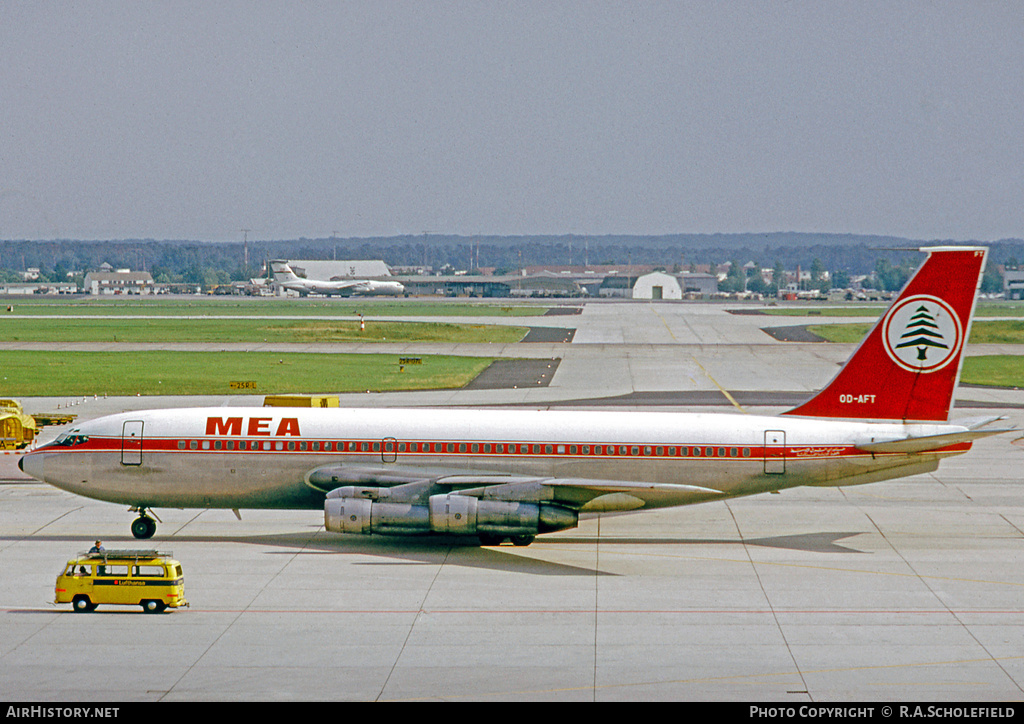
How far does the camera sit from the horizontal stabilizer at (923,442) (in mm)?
32375

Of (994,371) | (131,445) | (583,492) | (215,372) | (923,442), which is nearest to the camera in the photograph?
(583,492)

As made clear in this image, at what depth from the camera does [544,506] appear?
3291 cm

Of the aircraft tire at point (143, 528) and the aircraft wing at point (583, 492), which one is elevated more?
the aircraft wing at point (583, 492)

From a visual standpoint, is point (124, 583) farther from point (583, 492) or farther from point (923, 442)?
point (923, 442)

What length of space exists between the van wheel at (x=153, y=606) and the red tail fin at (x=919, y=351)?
66.9 feet

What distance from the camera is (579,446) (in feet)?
113

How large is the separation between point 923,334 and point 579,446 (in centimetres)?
1120

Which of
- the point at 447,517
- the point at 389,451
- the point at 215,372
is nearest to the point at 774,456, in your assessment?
the point at 447,517

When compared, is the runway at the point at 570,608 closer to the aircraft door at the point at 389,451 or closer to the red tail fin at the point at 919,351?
the aircraft door at the point at 389,451

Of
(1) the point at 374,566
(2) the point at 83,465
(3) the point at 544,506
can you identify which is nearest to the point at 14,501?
(2) the point at 83,465

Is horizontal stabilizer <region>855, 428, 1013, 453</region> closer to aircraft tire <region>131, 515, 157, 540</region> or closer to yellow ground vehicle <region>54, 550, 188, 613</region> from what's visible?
yellow ground vehicle <region>54, 550, 188, 613</region>

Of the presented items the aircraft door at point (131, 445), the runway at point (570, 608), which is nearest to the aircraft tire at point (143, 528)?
the runway at point (570, 608)

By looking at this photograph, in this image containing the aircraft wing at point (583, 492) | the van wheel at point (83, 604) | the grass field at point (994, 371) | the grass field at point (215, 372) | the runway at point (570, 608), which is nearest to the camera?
the runway at point (570, 608)
